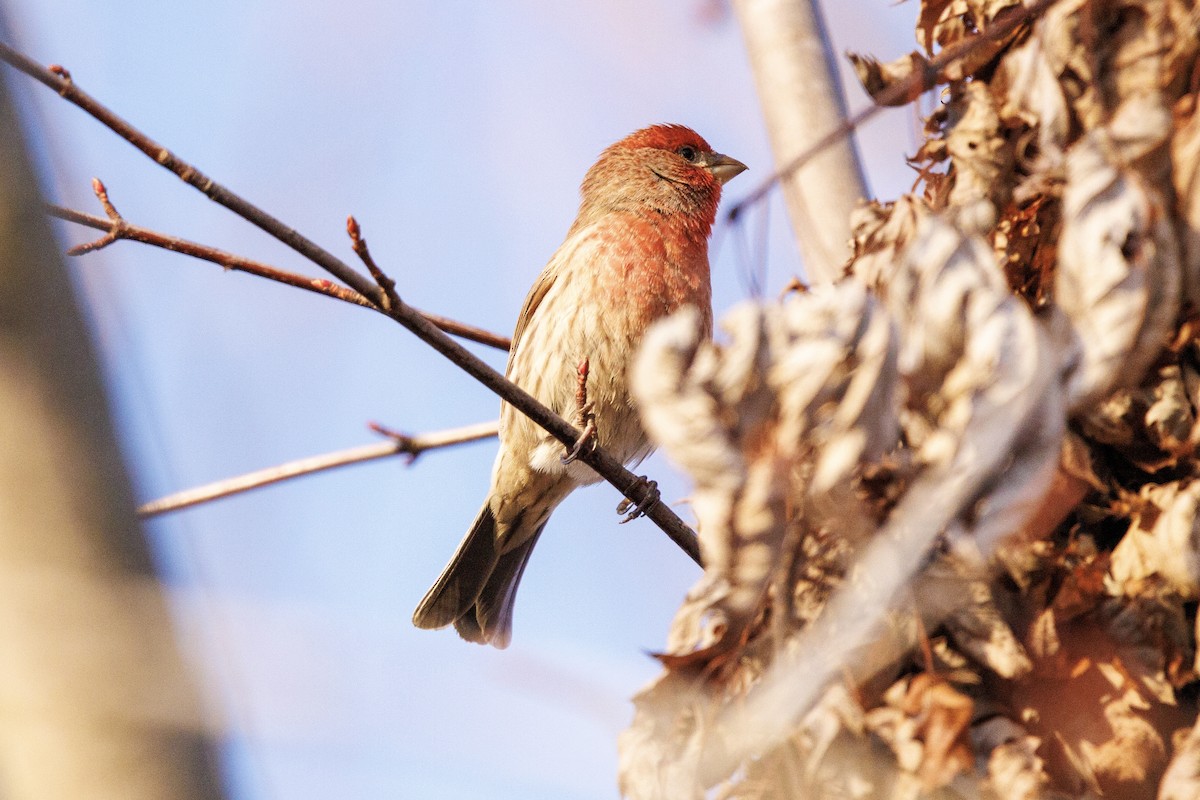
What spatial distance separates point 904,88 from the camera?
277cm

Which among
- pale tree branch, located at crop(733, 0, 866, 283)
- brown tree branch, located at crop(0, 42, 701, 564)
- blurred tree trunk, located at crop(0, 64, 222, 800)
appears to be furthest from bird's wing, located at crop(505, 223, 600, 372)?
blurred tree trunk, located at crop(0, 64, 222, 800)

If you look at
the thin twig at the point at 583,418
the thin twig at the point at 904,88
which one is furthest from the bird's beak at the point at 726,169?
the thin twig at the point at 904,88

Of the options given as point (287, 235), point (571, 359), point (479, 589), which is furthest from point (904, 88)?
point (479, 589)

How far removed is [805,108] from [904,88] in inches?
76.8

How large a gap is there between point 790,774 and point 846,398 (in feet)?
2.44

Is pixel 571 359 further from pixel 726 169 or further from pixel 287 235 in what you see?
pixel 287 235

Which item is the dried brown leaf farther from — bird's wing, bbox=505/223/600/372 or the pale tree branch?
bird's wing, bbox=505/223/600/372

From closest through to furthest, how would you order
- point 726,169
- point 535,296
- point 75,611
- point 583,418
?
1. point 75,611
2. point 583,418
3. point 535,296
4. point 726,169

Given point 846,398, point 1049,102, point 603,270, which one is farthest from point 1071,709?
point 603,270

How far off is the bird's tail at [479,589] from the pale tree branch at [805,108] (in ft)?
7.77

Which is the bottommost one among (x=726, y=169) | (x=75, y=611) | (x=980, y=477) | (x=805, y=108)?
(x=980, y=477)

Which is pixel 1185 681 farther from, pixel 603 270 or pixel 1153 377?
pixel 603 270

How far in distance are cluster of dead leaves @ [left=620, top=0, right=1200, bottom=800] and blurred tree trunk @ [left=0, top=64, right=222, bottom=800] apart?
0.93 metres

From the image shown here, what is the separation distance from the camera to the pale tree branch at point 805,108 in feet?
14.4
